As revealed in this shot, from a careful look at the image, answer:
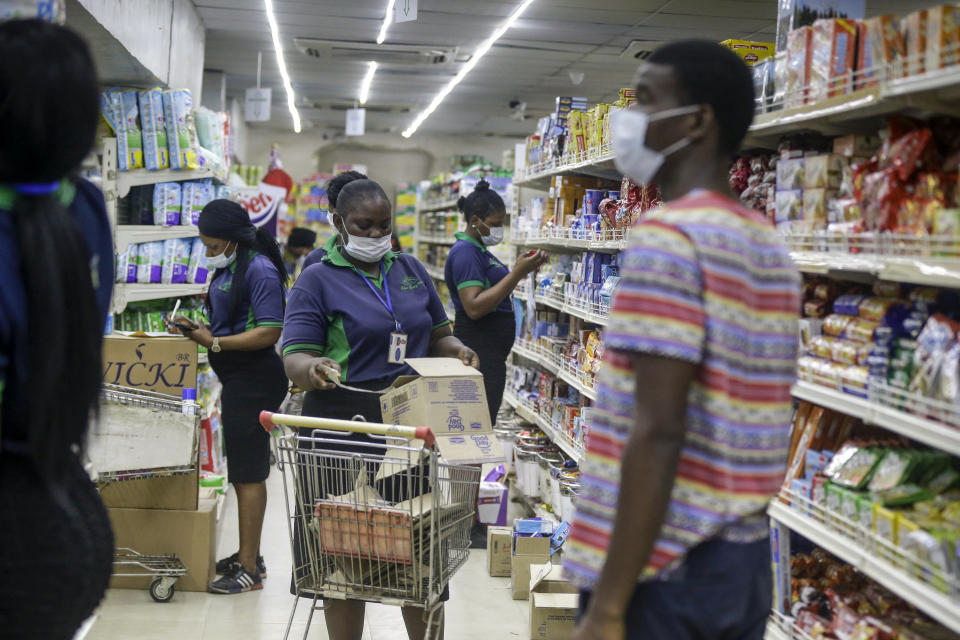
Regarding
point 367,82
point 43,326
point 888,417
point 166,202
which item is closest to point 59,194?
point 43,326

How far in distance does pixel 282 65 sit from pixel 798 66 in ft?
34.5

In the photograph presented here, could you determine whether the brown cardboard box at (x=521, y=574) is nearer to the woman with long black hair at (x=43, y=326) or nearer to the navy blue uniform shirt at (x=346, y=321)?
the navy blue uniform shirt at (x=346, y=321)

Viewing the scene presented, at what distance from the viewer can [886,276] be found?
222cm

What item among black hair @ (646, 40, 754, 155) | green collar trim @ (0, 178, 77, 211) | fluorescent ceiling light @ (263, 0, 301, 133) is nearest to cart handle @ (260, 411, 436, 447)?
green collar trim @ (0, 178, 77, 211)

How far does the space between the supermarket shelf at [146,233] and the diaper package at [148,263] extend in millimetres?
50

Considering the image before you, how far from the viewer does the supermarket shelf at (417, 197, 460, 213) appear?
1078cm

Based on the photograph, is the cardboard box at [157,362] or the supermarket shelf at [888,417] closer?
the supermarket shelf at [888,417]

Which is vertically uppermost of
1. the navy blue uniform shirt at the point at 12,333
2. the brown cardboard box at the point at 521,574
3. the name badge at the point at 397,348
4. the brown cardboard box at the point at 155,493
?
the navy blue uniform shirt at the point at 12,333

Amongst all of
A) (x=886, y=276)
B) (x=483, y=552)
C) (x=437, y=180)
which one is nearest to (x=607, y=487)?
(x=886, y=276)

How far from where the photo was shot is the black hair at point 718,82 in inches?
61.3

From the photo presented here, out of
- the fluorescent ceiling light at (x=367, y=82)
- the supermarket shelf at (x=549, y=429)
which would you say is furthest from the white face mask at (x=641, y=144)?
the fluorescent ceiling light at (x=367, y=82)

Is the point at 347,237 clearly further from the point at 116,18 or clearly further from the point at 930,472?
the point at 116,18

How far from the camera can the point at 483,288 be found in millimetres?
5434

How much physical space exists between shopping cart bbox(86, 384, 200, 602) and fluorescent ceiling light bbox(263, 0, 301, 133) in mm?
5601
